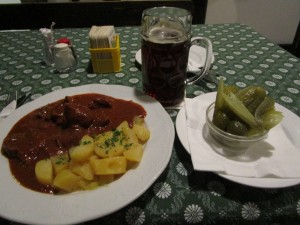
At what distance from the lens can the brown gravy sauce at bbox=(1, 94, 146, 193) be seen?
0.85 meters

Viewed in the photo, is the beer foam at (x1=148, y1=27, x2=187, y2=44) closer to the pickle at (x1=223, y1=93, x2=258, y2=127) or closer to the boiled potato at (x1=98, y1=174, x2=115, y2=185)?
the pickle at (x1=223, y1=93, x2=258, y2=127)

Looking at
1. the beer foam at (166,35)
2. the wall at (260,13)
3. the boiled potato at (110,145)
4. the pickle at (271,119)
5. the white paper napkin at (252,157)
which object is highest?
the beer foam at (166,35)

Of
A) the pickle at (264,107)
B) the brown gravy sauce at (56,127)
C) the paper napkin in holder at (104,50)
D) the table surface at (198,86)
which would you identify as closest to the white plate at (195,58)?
the table surface at (198,86)

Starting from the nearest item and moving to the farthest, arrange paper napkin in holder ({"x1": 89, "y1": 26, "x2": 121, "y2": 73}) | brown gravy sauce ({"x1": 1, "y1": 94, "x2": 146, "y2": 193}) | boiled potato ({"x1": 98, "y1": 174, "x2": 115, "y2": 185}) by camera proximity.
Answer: boiled potato ({"x1": 98, "y1": 174, "x2": 115, "y2": 185}), brown gravy sauce ({"x1": 1, "y1": 94, "x2": 146, "y2": 193}), paper napkin in holder ({"x1": 89, "y1": 26, "x2": 121, "y2": 73})

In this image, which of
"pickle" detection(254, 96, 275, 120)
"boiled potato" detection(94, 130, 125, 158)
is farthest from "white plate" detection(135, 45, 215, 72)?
"boiled potato" detection(94, 130, 125, 158)

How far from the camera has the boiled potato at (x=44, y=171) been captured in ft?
2.50

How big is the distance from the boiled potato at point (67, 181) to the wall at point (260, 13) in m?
4.00

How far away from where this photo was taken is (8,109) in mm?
1126

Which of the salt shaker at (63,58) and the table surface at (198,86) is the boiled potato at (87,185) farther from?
the salt shaker at (63,58)

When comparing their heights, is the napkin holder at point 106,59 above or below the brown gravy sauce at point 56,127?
above

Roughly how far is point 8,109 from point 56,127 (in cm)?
30

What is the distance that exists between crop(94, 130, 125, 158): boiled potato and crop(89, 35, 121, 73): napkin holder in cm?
68

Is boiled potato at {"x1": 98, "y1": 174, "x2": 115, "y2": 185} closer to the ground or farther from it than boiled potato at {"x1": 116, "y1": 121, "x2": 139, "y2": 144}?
closer to the ground

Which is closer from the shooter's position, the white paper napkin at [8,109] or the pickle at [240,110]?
the pickle at [240,110]
